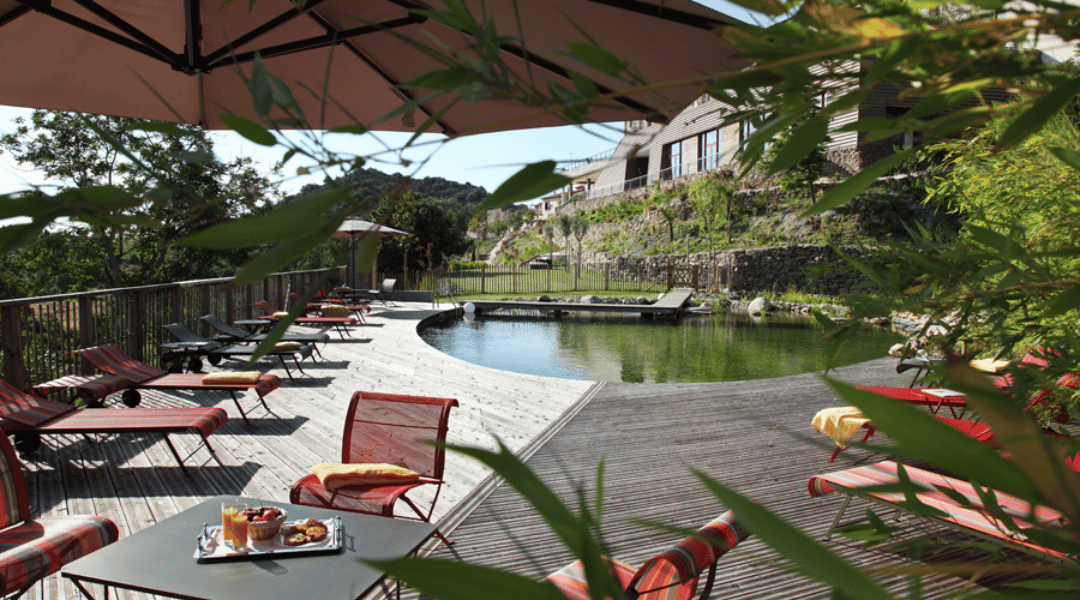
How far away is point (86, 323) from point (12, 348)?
101cm

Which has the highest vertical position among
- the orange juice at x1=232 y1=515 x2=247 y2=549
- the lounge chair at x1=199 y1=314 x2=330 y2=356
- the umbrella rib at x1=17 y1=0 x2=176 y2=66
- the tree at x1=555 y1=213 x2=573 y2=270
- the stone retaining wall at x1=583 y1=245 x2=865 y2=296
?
the tree at x1=555 y1=213 x2=573 y2=270

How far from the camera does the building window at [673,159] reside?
35.7 metres

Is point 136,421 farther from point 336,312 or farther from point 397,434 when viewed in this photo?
point 336,312

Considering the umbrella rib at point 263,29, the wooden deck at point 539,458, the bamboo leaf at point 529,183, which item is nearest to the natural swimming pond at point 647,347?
the wooden deck at point 539,458

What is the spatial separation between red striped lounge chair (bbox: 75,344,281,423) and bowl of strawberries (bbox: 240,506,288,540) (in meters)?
2.93

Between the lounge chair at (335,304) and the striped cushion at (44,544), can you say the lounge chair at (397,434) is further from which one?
the lounge chair at (335,304)

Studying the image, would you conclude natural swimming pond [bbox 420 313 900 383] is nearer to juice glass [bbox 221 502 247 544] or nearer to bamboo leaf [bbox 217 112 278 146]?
juice glass [bbox 221 502 247 544]

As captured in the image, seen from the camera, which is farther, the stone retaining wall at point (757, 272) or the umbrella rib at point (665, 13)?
the stone retaining wall at point (757, 272)

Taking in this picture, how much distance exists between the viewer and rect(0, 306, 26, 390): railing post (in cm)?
493

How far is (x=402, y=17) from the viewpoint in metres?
2.93

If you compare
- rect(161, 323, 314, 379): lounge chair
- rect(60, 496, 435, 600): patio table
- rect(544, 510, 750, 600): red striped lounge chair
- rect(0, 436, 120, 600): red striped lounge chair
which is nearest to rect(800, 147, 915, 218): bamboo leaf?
rect(544, 510, 750, 600): red striped lounge chair

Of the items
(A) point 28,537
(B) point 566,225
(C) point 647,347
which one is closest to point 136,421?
(A) point 28,537

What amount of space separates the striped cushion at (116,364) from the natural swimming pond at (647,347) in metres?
5.01

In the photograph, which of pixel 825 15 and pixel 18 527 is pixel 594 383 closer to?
pixel 18 527
